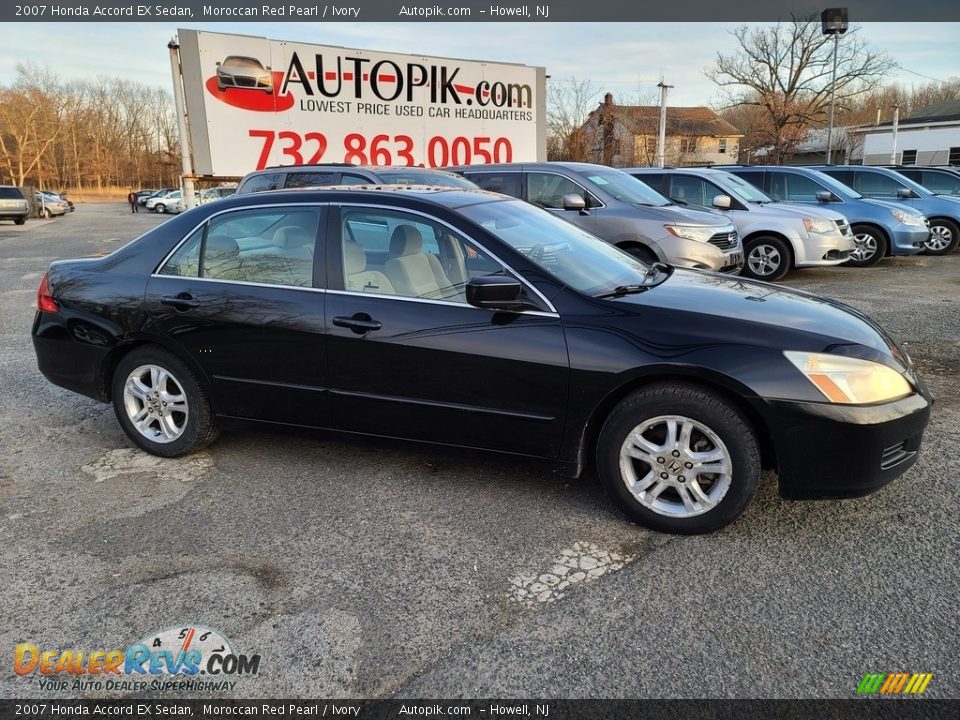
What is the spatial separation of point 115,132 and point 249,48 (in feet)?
295

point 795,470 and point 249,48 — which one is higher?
point 249,48

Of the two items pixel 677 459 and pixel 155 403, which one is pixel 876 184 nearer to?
pixel 677 459

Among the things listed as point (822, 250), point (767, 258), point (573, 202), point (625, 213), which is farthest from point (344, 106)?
point (822, 250)

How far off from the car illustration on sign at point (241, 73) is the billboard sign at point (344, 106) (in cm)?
2

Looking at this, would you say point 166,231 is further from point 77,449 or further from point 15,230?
point 15,230

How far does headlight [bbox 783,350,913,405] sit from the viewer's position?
3098 mm

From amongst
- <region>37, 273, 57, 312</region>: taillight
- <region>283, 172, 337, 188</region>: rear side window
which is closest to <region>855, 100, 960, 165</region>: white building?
<region>283, 172, 337, 188</region>: rear side window

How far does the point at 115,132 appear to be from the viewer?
8906cm

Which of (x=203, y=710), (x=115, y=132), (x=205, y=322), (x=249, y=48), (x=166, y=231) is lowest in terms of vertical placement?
(x=203, y=710)

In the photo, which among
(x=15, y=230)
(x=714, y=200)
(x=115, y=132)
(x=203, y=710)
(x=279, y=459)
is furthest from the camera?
(x=115, y=132)

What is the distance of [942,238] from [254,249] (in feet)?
47.8

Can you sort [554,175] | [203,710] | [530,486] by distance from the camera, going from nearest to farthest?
[203,710] < [530,486] < [554,175]

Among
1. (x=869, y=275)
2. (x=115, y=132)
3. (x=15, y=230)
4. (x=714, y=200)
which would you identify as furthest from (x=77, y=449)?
(x=115, y=132)

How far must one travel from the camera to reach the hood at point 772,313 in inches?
127
